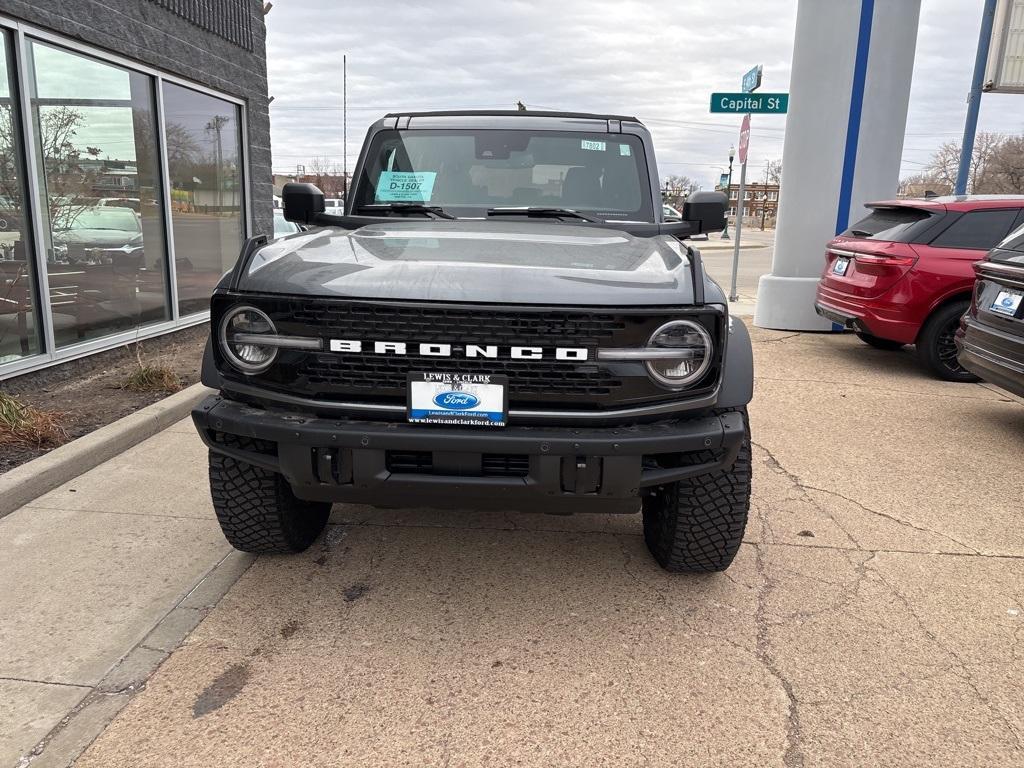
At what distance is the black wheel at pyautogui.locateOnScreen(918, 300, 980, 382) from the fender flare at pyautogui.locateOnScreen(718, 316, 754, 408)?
492cm

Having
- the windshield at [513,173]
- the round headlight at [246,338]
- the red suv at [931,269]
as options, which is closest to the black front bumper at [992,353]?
the red suv at [931,269]

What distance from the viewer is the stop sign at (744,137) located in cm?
1168

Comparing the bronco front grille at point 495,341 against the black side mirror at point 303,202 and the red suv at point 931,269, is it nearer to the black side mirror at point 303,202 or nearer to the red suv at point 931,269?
the black side mirror at point 303,202

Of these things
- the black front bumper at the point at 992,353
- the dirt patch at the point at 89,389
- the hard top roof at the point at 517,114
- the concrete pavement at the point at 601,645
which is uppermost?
the hard top roof at the point at 517,114

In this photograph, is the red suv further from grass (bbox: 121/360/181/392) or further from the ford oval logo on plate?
grass (bbox: 121/360/181/392)

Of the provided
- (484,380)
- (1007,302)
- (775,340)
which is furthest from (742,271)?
(484,380)

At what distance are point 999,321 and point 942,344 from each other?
2.17m

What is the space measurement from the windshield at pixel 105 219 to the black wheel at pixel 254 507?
4.23 m

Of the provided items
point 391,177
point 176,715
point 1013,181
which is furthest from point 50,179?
point 1013,181

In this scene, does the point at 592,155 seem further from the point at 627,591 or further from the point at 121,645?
the point at 121,645

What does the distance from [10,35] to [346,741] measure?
544 cm

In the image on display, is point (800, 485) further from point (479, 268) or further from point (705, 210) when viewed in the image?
point (479, 268)

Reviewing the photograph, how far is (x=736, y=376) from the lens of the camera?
275 centimetres

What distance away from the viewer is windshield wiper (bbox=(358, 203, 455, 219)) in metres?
3.76
